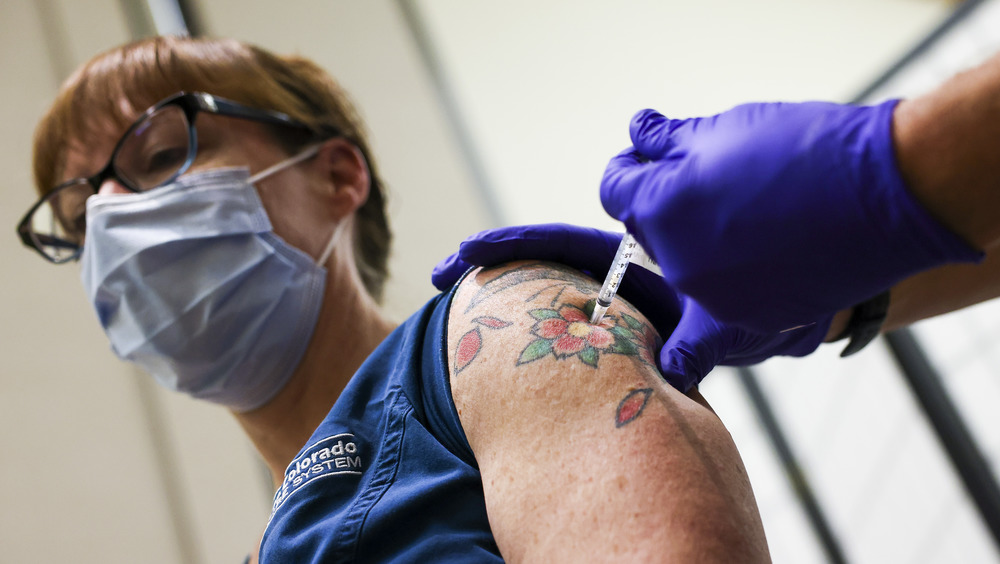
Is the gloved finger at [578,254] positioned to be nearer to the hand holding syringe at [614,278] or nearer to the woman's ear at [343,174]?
the hand holding syringe at [614,278]

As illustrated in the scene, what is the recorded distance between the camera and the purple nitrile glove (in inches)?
17.2

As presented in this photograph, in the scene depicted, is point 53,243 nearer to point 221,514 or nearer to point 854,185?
point 221,514

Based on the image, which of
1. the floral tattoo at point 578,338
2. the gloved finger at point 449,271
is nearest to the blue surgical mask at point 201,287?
the gloved finger at point 449,271

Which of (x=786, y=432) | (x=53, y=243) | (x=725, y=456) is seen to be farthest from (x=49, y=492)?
(x=786, y=432)

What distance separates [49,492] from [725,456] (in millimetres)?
2277

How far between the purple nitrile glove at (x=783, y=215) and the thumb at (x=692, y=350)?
0.15m

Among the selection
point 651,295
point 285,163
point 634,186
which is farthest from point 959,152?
point 285,163

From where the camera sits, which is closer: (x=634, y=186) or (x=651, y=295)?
(x=634, y=186)

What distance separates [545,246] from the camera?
82 cm

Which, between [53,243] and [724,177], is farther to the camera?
Answer: [53,243]

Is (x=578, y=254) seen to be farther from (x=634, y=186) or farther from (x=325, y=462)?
(x=325, y=462)

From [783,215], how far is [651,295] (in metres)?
0.38

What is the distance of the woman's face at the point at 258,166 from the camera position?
4.33ft

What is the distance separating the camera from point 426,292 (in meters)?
2.66
